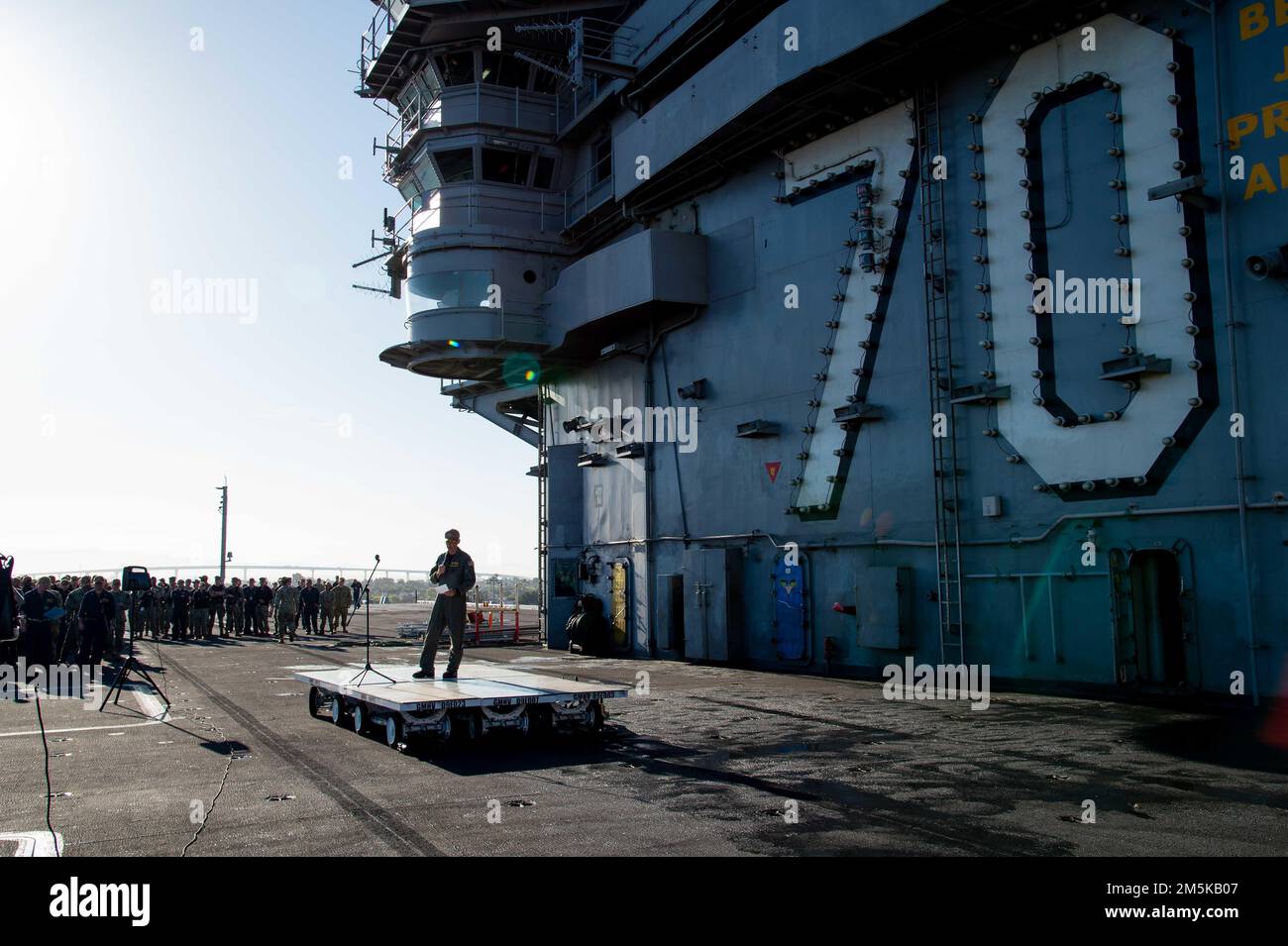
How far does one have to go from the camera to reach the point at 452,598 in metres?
12.6

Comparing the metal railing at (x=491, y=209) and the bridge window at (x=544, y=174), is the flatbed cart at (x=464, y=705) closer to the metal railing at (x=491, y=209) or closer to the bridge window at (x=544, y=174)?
the metal railing at (x=491, y=209)

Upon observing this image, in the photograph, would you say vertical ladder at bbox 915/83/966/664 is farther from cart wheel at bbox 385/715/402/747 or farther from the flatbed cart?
cart wheel at bbox 385/715/402/747

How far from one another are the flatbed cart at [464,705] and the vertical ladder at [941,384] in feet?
22.8

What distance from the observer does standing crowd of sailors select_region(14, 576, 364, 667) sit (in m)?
22.3

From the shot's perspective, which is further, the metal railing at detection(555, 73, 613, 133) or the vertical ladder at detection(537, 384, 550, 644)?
the vertical ladder at detection(537, 384, 550, 644)

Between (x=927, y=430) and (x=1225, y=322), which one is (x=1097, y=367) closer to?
(x=1225, y=322)

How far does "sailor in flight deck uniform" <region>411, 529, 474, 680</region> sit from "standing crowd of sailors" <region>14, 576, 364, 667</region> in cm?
1263

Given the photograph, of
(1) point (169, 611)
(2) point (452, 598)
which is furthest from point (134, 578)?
(1) point (169, 611)

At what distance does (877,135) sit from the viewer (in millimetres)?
18688

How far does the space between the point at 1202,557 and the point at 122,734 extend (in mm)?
13991

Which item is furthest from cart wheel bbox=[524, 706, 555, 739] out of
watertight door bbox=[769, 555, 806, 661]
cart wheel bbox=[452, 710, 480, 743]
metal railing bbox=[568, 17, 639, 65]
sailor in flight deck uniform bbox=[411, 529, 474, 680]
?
metal railing bbox=[568, 17, 639, 65]

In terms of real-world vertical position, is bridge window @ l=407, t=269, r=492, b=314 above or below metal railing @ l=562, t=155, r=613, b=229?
below

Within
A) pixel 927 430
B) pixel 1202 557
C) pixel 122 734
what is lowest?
pixel 122 734
